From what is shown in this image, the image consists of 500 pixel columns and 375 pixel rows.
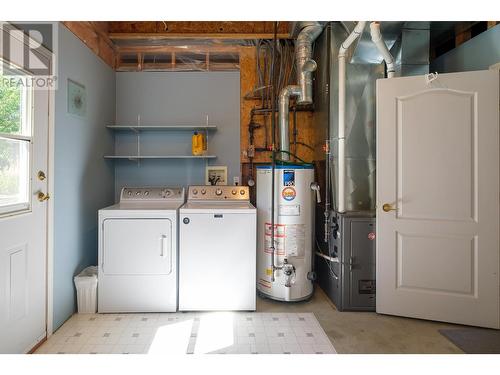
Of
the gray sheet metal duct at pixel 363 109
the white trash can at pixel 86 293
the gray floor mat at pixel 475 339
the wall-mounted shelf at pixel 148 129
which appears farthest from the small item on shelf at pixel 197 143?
the gray floor mat at pixel 475 339

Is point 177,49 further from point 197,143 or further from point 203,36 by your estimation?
point 197,143

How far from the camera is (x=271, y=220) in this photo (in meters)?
2.52

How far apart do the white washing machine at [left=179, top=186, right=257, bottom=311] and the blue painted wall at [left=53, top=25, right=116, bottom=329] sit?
0.89m

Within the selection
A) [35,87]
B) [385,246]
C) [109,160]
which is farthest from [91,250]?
[385,246]

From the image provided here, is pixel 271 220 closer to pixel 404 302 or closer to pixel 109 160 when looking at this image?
pixel 404 302

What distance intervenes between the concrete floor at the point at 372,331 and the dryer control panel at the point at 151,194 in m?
1.35

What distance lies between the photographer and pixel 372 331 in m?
2.10

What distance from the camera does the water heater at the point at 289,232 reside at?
2.51 metres

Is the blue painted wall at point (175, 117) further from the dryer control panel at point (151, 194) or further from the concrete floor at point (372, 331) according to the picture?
the concrete floor at point (372, 331)

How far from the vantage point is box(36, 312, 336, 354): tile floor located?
1.88 m

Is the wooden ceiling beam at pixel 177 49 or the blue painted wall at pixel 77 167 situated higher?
the wooden ceiling beam at pixel 177 49

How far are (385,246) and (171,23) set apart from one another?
3174 mm

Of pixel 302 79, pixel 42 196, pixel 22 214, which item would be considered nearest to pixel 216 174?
pixel 302 79

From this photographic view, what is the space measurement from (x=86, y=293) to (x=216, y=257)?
1119 millimetres
